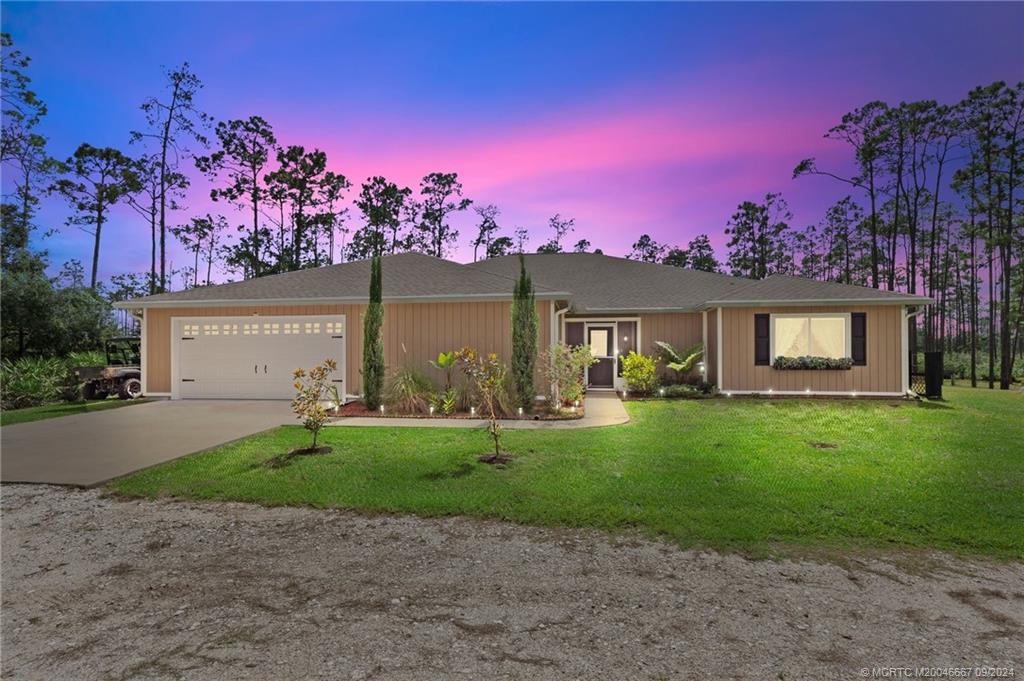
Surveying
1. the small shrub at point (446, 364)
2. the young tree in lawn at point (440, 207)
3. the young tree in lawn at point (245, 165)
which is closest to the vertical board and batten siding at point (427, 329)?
the small shrub at point (446, 364)

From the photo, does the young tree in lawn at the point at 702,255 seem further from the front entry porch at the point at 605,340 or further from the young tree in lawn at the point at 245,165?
the young tree in lawn at the point at 245,165

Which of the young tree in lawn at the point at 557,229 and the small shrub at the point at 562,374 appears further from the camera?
the young tree in lawn at the point at 557,229

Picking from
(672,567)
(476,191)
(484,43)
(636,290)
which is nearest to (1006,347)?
(636,290)

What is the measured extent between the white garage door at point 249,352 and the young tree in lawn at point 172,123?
1438cm

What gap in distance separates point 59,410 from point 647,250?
112ft

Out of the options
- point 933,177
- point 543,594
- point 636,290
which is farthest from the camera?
point 933,177

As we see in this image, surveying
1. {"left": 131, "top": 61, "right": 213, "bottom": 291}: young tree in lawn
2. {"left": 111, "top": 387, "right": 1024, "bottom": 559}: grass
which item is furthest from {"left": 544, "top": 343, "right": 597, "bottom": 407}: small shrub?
{"left": 131, "top": 61, "right": 213, "bottom": 291}: young tree in lawn

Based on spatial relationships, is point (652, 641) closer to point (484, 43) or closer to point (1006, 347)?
point (484, 43)

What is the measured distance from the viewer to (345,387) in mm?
11141

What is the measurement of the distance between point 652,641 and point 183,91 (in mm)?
30442

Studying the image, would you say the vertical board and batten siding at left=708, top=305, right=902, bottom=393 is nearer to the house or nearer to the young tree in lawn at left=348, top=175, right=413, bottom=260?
the house

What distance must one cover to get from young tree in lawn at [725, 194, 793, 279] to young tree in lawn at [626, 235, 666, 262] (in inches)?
188

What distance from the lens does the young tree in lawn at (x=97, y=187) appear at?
24.0m

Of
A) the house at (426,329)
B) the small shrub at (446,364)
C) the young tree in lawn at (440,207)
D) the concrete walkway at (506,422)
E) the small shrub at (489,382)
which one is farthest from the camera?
the young tree in lawn at (440,207)
